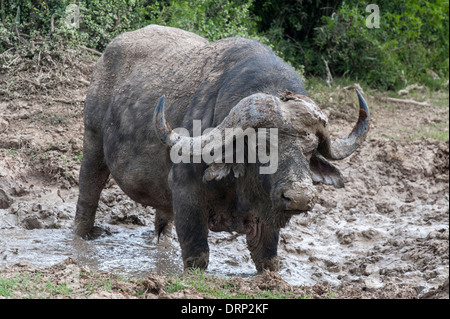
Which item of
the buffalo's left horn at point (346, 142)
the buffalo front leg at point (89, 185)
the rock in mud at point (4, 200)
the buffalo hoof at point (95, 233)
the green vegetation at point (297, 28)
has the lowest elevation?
the buffalo hoof at point (95, 233)

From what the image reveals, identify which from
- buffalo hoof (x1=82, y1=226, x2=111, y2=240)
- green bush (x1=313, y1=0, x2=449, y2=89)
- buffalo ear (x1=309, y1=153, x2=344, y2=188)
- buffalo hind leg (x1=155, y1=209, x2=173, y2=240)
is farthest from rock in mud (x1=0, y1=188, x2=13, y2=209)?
green bush (x1=313, y1=0, x2=449, y2=89)

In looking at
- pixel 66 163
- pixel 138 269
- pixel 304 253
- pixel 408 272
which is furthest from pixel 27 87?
pixel 408 272

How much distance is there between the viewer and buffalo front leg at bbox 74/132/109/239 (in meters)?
7.04

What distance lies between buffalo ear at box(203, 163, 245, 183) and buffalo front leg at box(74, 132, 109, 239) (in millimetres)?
2312

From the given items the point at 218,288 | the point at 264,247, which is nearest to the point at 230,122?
the point at 218,288

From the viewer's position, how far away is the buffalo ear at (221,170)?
501cm

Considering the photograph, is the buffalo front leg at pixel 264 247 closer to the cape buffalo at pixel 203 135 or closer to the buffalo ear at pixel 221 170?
the cape buffalo at pixel 203 135

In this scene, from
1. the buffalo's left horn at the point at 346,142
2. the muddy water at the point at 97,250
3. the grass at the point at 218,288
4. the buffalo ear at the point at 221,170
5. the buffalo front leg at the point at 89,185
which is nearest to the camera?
the grass at the point at 218,288

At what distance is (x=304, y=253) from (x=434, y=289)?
5.37 feet

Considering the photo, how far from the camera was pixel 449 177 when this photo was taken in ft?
29.5

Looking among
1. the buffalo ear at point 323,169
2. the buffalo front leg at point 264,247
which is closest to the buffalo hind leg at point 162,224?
the buffalo front leg at point 264,247

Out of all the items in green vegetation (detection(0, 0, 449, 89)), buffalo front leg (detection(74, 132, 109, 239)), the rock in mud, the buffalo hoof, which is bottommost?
the buffalo hoof

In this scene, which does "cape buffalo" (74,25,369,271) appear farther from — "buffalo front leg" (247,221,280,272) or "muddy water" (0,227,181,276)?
"muddy water" (0,227,181,276)

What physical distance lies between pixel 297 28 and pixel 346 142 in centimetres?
745
